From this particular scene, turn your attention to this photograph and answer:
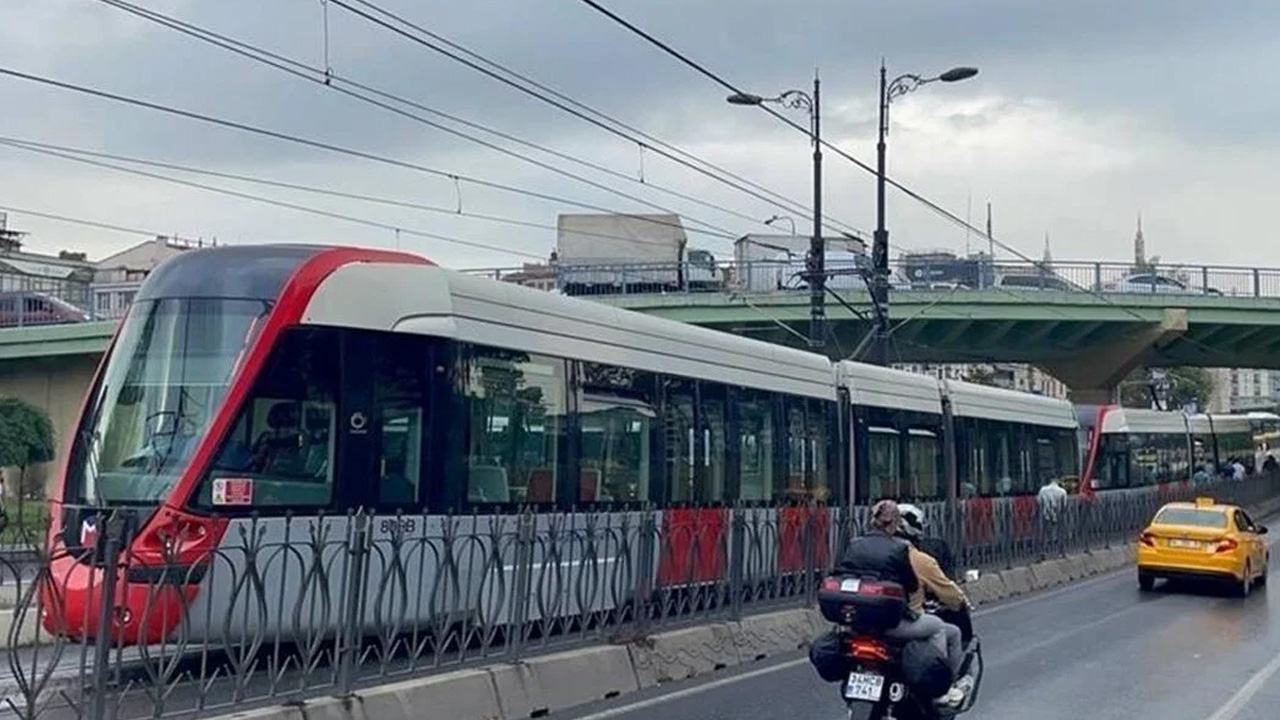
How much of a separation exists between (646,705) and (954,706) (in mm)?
3556

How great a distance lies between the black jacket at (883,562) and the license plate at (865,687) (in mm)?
494

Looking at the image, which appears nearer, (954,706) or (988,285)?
(954,706)

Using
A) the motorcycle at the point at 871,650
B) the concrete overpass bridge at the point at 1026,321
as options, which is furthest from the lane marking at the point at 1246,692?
the concrete overpass bridge at the point at 1026,321

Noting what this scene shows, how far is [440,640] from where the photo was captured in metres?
10.4

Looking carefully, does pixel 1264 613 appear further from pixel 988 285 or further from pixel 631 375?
pixel 988 285

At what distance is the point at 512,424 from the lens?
1429cm

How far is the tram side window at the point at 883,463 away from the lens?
24047 mm

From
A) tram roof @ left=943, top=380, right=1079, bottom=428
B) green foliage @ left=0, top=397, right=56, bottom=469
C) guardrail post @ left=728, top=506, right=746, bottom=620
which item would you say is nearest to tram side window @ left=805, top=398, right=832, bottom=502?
tram roof @ left=943, top=380, right=1079, bottom=428

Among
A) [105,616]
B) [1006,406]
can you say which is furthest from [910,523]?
[1006,406]

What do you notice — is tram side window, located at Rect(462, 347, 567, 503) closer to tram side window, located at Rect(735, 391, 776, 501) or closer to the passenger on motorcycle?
tram side window, located at Rect(735, 391, 776, 501)

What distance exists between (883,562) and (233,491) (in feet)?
17.5

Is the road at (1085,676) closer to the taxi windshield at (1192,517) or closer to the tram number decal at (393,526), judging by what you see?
the tram number decal at (393,526)

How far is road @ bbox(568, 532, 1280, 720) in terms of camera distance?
11750 mm

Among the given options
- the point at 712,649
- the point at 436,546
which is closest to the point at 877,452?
the point at 712,649
